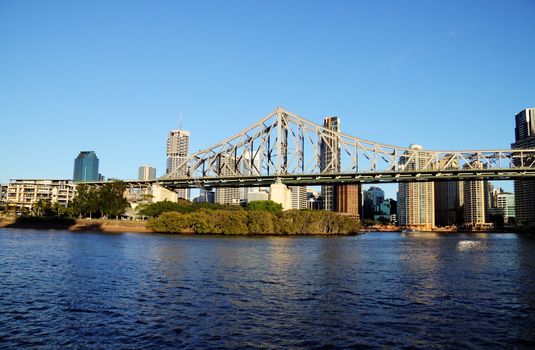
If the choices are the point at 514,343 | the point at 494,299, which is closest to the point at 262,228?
the point at 494,299

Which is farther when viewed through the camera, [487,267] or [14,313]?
[487,267]

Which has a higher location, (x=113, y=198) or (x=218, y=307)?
(x=113, y=198)

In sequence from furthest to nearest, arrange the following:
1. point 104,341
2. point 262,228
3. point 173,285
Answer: point 262,228
point 173,285
point 104,341

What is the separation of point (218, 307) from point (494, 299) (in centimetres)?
1296

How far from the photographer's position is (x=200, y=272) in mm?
30188

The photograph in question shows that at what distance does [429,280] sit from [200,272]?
1398 centimetres

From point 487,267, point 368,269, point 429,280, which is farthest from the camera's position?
point 487,267

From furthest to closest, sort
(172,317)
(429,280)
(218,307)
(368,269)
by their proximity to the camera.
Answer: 1. (368,269)
2. (429,280)
3. (218,307)
4. (172,317)

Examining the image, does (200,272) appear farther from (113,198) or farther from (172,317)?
(113,198)

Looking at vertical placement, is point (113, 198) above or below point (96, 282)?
above

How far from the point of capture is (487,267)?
1462 inches

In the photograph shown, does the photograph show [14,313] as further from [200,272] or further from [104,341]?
[200,272]

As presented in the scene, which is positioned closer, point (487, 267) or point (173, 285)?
point (173, 285)

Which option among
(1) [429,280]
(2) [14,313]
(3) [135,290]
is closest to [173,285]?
(3) [135,290]
